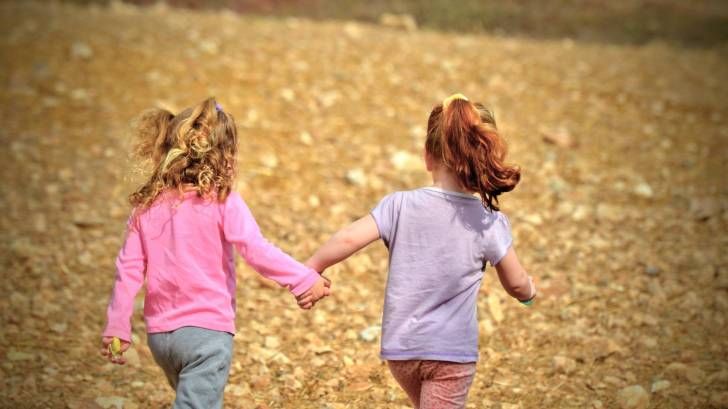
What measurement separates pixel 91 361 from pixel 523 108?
4.97 metres

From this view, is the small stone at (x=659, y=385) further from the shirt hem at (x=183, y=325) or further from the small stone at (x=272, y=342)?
the shirt hem at (x=183, y=325)

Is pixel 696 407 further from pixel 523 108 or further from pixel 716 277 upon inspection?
pixel 523 108

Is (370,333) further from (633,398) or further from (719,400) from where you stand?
(719,400)

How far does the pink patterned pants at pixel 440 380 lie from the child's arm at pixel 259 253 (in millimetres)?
442

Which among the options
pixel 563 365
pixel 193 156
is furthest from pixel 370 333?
pixel 193 156

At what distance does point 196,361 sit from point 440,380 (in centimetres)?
86

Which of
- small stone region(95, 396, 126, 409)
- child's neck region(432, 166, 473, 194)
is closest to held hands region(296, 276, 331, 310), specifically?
child's neck region(432, 166, 473, 194)

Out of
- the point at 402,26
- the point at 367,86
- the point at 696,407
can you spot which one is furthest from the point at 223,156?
the point at 402,26

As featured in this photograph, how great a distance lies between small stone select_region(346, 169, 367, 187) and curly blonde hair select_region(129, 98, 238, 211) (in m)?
3.24

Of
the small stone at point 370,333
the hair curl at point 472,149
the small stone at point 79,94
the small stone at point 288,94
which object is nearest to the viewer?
the hair curl at point 472,149

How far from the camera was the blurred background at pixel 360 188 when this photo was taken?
4168 millimetres

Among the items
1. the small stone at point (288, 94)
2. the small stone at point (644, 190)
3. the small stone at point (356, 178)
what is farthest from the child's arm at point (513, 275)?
the small stone at point (288, 94)

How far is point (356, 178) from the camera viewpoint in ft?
20.9

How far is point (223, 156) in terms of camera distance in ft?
10.1
